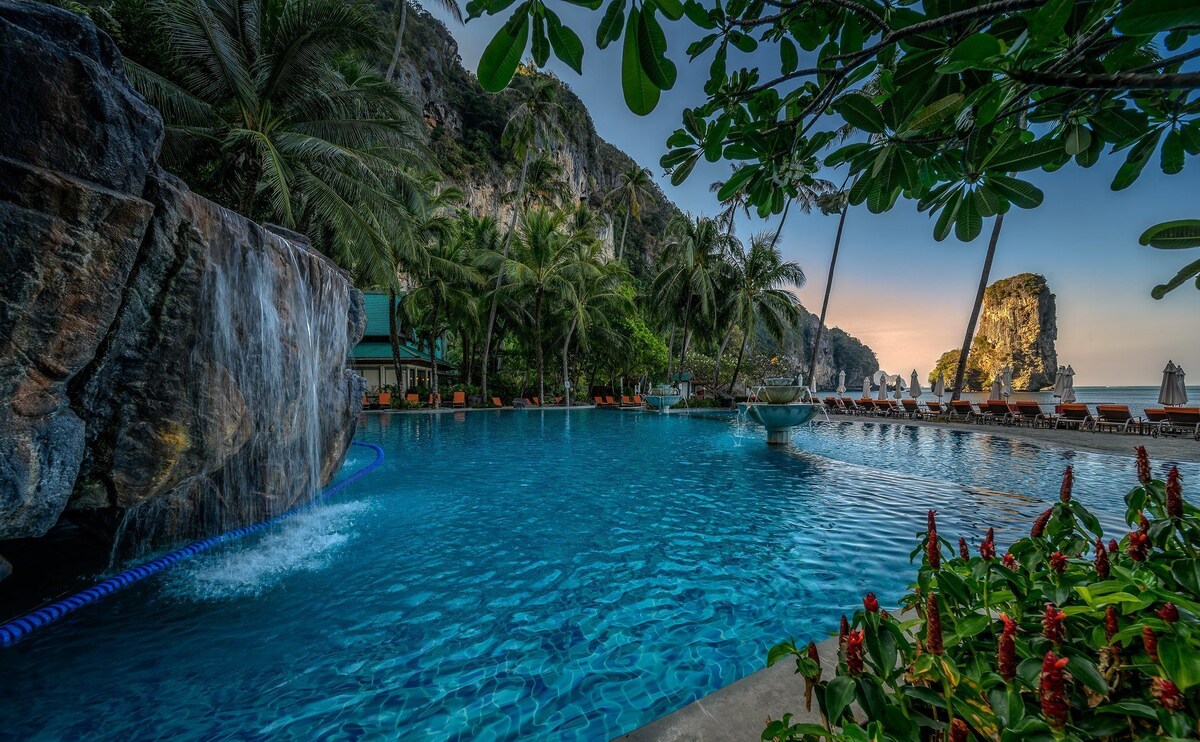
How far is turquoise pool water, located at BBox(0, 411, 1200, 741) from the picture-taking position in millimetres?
2207

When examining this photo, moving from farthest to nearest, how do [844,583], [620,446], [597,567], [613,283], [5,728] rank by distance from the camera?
[613,283], [620,446], [597,567], [844,583], [5,728]

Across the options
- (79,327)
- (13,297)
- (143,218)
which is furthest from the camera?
(143,218)

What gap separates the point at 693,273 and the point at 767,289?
4.03m

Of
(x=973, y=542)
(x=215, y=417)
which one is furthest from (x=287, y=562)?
(x=973, y=542)

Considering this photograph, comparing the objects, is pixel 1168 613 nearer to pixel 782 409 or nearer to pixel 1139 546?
pixel 1139 546

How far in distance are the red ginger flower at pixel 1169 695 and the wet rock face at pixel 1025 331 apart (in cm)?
4957

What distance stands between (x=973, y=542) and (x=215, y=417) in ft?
21.8

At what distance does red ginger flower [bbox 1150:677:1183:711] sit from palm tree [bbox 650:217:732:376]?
76.3 ft

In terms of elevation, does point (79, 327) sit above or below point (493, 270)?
below

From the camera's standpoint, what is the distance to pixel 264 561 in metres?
3.93

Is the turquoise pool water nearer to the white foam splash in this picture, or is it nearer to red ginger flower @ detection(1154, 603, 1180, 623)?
the white foam splash

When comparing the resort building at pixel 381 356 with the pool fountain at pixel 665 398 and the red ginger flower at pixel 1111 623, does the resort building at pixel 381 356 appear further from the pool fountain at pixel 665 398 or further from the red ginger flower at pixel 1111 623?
the red ginger flower at pixel 1111 623

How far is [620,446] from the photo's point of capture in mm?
10930

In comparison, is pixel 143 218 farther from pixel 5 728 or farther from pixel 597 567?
pixel 597 567
